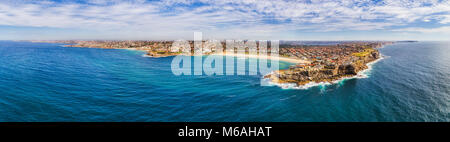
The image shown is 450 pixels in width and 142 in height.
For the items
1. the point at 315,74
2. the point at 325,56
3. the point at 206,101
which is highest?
the point at 325,56

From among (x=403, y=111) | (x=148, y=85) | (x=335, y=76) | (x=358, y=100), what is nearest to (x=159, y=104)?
(x=148, y=85)

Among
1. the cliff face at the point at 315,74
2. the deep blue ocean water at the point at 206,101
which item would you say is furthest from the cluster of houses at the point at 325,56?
the deep blue ocean water at the point at 206,101

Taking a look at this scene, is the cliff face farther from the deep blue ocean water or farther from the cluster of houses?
the deep blue ocean water

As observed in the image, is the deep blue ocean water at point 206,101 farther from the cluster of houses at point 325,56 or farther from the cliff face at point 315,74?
the cluster of houses at point 325,56

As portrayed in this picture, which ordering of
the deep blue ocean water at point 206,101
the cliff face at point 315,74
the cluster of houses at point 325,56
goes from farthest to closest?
the cluster of houses at point 325,56
the cliff face at point 315,74
the deep blue ocean water at point 206,101

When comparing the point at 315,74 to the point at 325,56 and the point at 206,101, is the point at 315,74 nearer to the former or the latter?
the point at 206,101

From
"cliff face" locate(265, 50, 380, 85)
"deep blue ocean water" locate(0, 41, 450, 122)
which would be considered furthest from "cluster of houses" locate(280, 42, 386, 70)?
"deep blue ocean water" locate(0, 41, 450, 122)

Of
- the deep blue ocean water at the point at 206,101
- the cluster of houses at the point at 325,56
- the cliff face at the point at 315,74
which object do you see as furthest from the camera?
the cluster of houses at the point at 325,56

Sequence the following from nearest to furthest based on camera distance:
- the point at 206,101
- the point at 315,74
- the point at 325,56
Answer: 1. the point at 206,101
2. the point at 315,74
3. the point at 325,56

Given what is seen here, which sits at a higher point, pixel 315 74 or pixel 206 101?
pixel 315 74

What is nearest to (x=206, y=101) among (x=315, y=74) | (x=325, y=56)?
(x=315, y=74)

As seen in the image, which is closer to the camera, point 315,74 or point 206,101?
point 206,101
